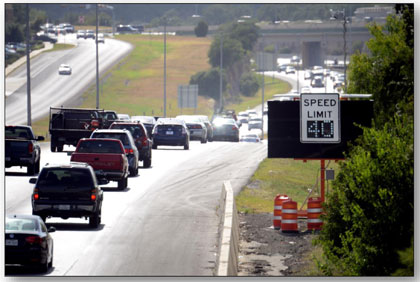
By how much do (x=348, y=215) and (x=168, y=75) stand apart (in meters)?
150

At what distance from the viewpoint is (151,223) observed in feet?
108

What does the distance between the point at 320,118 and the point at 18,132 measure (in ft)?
56.7

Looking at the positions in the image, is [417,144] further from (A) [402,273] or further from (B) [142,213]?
(B) [142,213]

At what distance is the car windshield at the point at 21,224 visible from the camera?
75.3 feet

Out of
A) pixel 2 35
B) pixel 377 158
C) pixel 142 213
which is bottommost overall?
pixel 142 213

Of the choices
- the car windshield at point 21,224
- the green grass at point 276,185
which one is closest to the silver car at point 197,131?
the green grass at point 276,185

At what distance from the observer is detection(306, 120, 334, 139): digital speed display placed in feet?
109

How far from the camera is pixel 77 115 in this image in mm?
55938

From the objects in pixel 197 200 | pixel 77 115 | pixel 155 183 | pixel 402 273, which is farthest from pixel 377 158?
pixel 77 115

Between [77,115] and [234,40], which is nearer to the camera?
[77,115]

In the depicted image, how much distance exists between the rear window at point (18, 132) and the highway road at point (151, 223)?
1600 millimetres

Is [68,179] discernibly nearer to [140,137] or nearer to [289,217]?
[289,217]

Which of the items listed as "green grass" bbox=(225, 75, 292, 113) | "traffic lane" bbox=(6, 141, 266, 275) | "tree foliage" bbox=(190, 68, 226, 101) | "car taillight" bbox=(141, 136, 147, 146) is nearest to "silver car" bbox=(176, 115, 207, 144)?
"traffic lane" bbox=(6, 141, 266, 275)

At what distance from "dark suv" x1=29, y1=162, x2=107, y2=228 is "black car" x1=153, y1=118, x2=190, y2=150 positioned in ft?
106
